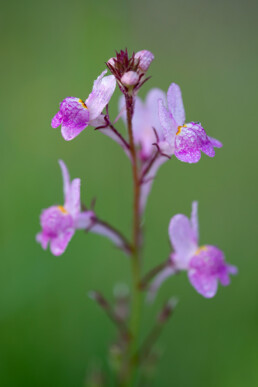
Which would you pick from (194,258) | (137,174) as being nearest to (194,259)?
(194,258)

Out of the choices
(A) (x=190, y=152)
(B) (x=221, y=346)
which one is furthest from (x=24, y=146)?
(A) (x=190, y=152)

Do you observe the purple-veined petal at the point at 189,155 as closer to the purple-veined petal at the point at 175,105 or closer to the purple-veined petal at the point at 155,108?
the purple-veined petal at the point at 175,105

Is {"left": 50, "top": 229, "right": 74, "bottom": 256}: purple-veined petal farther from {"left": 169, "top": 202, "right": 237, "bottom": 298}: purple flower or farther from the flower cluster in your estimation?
{"left": 169, "top": 202, "right": 237, "bottom": 298}: purple flower

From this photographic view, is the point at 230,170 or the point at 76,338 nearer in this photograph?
the point at 76,338

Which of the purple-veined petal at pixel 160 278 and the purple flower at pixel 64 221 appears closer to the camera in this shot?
the purple flower at pixel 64 221

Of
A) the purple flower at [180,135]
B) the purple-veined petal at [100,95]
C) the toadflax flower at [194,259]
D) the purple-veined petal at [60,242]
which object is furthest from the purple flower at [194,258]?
the purple-veined petal at [100,95]

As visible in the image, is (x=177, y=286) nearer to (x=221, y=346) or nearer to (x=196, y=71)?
(x=221, y=346)
